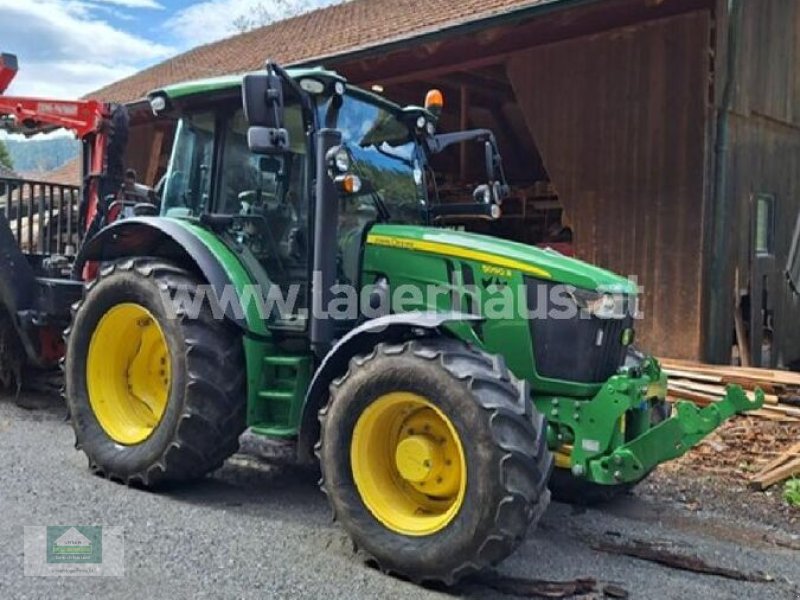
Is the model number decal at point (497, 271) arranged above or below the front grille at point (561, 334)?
above

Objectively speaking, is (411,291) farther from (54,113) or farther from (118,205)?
(54,113)

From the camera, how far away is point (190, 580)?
3.49 meters

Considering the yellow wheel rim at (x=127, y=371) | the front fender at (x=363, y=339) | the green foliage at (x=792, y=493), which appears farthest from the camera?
the green foliage at (x=792, y=493)

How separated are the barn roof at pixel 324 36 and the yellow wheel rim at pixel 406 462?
203 inches

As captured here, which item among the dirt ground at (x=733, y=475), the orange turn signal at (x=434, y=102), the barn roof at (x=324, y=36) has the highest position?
the barn roof at (x=324, y=36)

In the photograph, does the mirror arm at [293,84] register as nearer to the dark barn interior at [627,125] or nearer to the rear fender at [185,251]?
the rear fender at [185,251]

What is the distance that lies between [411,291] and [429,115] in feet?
4.83

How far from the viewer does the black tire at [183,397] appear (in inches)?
174

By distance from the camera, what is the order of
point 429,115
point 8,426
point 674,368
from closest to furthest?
point 429,115 → point 8,426 → point 674,368

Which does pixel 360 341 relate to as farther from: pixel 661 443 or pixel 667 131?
pixel 667 131

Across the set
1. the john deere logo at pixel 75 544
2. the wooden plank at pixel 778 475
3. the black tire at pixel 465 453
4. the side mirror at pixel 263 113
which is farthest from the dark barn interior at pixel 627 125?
the john deere logo at pixel 75 544

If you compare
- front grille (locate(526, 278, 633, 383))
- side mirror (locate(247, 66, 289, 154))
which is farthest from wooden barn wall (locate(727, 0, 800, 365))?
side mirror (locate(247, 66, 289, 154))

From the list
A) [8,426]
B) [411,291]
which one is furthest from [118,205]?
[411,291]

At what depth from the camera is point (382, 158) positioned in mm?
4957
